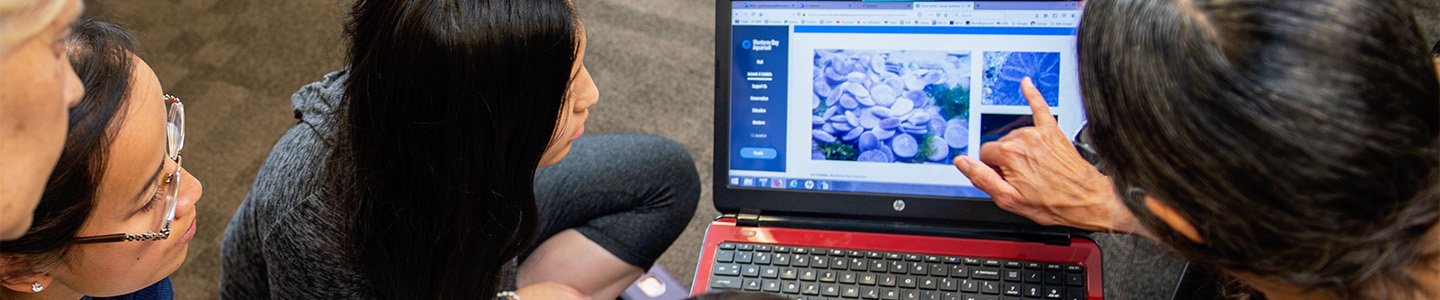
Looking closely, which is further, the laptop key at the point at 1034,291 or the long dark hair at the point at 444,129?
the laptop key at the point at 1034,291

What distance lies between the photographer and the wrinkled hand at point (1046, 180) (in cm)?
83

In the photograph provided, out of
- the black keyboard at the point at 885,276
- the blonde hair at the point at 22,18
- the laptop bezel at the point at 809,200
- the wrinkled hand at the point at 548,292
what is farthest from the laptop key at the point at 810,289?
the blonde hair at the point at 22,18

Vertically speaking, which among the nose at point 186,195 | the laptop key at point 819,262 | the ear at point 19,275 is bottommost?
the laptop key at point 819,262

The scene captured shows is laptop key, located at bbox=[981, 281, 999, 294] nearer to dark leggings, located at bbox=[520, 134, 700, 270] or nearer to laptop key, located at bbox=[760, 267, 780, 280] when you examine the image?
laptop key, located at bbox=[760, 267, 780, 280]

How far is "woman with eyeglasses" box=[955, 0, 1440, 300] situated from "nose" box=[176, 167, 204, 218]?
0.72 m

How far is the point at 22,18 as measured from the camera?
345 mm

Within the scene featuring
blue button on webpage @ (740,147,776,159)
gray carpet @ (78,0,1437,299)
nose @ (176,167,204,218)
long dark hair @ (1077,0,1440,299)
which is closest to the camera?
long dark hair @ (1077,0,1440,299)

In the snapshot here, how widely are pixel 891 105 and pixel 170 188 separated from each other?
2.18ft

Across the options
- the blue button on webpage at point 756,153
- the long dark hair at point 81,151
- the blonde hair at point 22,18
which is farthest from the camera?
the blue button on webpage at point 756,153

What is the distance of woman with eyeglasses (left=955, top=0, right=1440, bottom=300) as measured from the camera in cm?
47

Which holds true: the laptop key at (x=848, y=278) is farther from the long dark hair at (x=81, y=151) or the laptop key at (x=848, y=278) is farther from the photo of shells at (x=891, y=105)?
the long dark hair at (x=81, y=151)

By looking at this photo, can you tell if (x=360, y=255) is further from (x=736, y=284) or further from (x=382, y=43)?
(x=736, y=284)

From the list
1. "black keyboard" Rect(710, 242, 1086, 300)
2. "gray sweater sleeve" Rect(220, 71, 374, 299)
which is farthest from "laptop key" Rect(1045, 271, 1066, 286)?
"gray sweater sleeve" Rect(220, 71, 374, 299)

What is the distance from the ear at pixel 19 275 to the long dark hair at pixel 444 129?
23 centimetres
